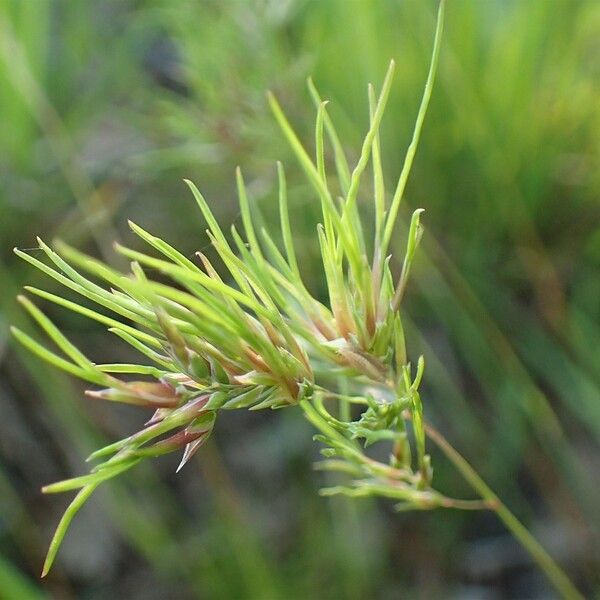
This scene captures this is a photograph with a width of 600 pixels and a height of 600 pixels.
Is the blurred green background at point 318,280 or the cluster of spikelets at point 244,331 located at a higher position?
the cluster of spikelets at point 244,331

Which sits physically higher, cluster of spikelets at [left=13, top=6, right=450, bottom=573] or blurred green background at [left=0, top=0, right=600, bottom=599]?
cluster of spikelets at [left=13, top=6, right=450, bottom=573]

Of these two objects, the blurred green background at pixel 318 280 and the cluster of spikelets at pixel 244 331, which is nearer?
the cluster of spikelets at pixel 244 331

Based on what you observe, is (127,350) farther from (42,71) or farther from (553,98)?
(553,98)

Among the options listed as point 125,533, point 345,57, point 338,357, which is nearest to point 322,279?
point 345,57

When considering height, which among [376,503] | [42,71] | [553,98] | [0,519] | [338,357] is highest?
[42,71]

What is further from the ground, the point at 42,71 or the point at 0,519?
the point at 42,71

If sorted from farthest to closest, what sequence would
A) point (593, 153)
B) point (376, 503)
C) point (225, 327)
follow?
1. point (376, 503)
2. point (593, 153)
3. point (225, 327)

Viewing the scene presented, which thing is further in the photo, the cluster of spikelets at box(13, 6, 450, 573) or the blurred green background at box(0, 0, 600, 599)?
the blurred green background at box(0, 0, 600, 599)

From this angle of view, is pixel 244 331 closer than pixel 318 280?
Yes
